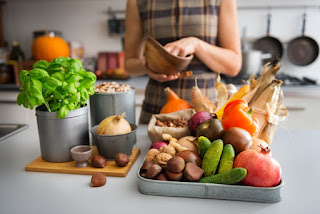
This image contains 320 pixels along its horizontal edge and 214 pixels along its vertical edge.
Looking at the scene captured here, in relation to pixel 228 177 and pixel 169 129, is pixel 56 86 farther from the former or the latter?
pixel 228 177

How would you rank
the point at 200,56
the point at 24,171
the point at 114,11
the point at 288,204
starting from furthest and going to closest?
the point at 114,11, the point at 200,56, the point at 24,171, the point at 288,204

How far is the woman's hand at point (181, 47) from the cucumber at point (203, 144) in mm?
335

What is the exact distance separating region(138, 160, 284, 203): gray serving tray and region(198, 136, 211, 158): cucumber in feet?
0.26

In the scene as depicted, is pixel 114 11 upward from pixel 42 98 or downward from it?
upward

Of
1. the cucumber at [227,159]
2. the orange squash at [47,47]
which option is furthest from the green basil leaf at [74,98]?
the orange squash at [47,47]

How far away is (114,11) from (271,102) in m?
2.02

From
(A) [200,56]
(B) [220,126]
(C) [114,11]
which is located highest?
(C) [114,11]

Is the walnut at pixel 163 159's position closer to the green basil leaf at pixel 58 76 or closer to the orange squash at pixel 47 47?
the green basil leaf at pixel 58 76

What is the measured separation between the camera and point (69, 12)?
2.58 m

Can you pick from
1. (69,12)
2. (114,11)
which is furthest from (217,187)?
(69,12)

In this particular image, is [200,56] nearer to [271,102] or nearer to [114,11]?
[271,102]

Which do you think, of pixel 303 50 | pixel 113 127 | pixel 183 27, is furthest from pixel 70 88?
pixel 303 50

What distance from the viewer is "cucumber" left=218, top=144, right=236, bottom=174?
594 millimetres

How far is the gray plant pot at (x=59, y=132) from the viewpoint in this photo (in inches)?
28.6
